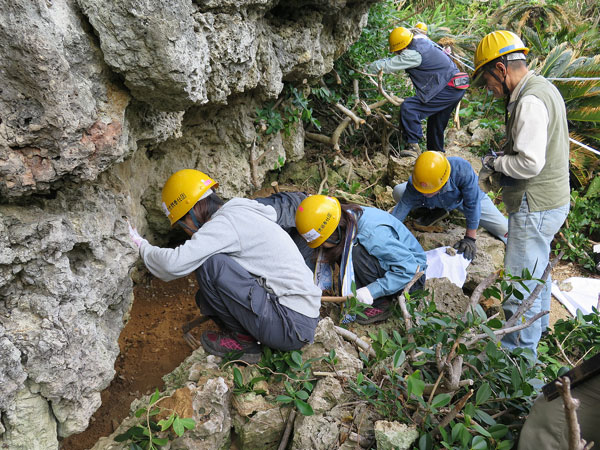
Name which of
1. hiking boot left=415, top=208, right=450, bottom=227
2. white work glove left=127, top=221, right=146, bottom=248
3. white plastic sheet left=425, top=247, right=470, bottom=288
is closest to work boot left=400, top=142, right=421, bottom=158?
hiking boot left=415, top=208, right=450, bottom=227

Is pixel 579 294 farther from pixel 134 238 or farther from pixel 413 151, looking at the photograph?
pixel 134 238

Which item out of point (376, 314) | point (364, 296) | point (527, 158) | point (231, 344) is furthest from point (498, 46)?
point (231, 344)

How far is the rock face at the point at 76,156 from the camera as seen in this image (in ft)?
5.63

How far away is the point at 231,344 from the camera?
278cm

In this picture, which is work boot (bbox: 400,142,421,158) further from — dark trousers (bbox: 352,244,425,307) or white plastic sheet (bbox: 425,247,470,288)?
dark trousers (bbox: 352,244,425,307)

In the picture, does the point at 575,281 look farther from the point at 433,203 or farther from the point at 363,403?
the point at 363,403

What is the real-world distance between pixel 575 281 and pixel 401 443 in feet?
13.0

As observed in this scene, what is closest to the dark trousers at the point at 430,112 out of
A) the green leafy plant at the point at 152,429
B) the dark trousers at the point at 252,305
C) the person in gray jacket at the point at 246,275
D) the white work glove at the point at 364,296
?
the white work glove at the point at 364,296

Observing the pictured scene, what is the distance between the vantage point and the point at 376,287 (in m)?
3.21

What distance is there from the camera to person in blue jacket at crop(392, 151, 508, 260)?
150 inches

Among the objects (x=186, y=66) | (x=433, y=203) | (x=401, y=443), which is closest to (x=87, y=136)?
→ (x=186, y=66)

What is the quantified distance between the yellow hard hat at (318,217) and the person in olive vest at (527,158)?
1.18m

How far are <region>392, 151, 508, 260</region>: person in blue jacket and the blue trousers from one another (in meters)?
0.89

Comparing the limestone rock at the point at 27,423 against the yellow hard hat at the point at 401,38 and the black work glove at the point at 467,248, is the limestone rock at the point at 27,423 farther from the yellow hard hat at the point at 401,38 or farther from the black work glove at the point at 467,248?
the yellow hard hat at the point at 401,38
